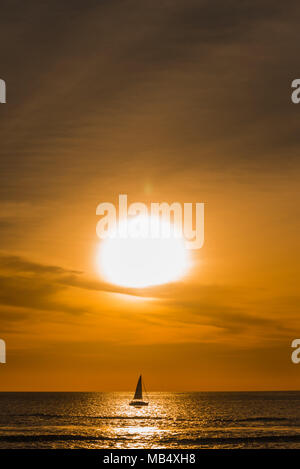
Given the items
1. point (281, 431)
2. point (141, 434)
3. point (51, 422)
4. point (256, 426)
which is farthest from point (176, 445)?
point (51, 422)

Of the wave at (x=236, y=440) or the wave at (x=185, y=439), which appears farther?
the wave at (x=185, y=439)

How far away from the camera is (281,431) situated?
125562mm

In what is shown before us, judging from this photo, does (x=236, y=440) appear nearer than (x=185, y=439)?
Yes

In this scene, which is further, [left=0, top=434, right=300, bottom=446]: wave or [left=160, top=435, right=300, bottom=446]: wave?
[left=0, top=434, right=300, bottom=446]: wave

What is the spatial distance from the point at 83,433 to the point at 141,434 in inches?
427

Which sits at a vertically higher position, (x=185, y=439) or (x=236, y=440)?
(x=185, y=439)
